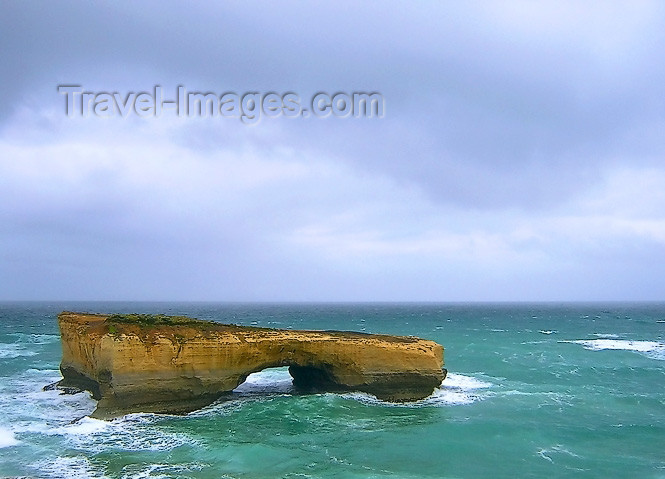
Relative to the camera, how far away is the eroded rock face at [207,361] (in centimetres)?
2370

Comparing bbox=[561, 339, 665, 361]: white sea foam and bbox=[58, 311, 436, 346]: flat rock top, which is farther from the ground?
bbox=[58, 311, 436, 346]: flat rock top

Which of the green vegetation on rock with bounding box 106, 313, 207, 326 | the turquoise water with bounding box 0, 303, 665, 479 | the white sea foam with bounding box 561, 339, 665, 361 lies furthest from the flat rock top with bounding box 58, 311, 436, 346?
the white sea foam with bounding box 561, 339, 665, 361

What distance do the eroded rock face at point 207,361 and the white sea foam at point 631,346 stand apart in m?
32.6

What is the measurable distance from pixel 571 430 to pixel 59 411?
23.9m

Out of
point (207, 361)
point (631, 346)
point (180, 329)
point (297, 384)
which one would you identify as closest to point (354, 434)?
point (207, 361)

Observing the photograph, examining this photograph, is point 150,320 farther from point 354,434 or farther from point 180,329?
point 354,434

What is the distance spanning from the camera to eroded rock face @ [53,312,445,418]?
2370cm

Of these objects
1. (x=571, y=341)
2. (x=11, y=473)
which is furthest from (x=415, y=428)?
(x=571, y=341)

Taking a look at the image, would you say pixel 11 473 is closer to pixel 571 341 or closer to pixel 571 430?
pixel 571 430

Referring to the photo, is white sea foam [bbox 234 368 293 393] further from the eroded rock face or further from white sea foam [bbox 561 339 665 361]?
white sea foam [bbox 561 339 665 361]

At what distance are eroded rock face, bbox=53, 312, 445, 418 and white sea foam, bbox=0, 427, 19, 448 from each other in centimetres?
334

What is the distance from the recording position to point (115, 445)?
64.4 ft

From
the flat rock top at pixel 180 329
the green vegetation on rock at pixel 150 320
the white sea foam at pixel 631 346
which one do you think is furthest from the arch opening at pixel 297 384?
the white sea foam at pixel 631 346

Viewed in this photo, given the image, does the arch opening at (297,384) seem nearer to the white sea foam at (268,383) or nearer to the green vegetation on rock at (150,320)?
the white sea foam at (268,383)
